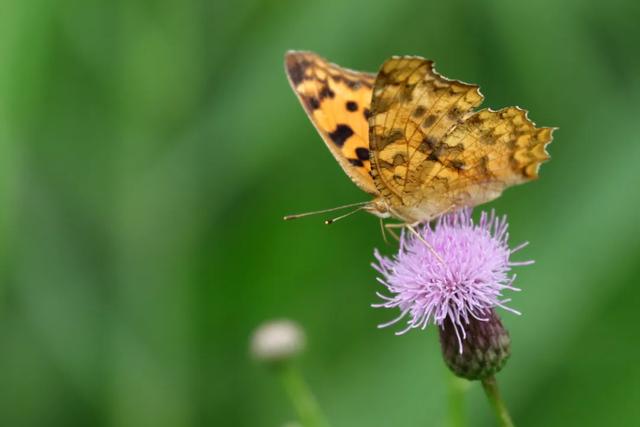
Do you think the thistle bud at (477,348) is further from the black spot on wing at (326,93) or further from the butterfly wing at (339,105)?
→ the black spot on wing at (326,93)

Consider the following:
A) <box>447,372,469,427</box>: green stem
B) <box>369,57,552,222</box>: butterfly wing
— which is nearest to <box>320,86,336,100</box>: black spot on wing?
<box>369,57,552,222</box>: butterfly wing

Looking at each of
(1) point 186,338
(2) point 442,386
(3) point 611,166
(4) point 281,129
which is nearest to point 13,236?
(1) point 186,338

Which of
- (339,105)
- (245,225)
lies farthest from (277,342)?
(339,105)

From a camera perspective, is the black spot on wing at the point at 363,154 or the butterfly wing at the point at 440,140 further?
the black spot on wing at the point at 363,154

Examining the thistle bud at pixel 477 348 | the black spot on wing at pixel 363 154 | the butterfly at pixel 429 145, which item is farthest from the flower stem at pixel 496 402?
the black spot on wing at pixel 363 154

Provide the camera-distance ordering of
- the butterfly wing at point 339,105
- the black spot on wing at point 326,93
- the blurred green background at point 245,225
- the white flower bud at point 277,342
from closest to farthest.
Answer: the butterfly wing at point 339,105 → the black spot on wing at point 326,93 → the white flower bud at point 277,342 → the blurred green background at point 245,225

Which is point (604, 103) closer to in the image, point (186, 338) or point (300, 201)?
point (300, 201)
